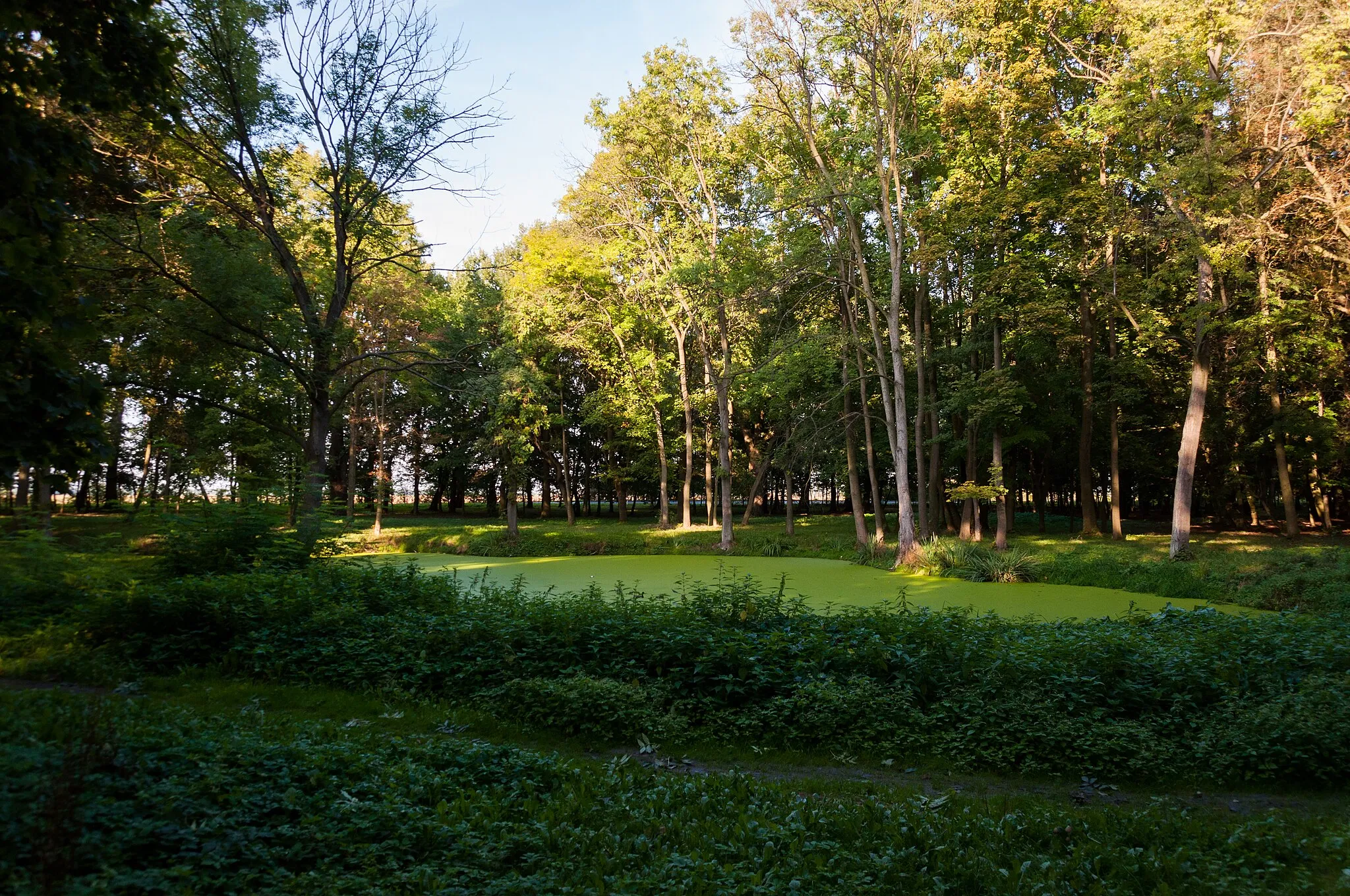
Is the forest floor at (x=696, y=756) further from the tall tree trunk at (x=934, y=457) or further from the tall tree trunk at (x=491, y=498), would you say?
the tall tree trunk at (x=491, y=498)

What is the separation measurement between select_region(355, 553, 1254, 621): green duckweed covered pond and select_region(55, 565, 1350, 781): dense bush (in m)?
1.66

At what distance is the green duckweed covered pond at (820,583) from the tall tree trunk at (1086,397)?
9.40 metres

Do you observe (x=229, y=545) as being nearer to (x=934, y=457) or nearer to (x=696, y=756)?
(x=696, y=756)

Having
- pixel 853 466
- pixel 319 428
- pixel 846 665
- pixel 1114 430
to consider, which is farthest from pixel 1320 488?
pixel 319 428

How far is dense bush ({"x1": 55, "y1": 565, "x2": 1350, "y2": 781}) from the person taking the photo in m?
5.23

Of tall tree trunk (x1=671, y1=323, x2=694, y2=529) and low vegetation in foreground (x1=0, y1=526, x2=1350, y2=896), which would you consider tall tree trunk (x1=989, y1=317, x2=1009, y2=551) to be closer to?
tall tree trunk (x1=671, y1=323, x2=694, y2=529)

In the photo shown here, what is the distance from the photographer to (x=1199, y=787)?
488cm

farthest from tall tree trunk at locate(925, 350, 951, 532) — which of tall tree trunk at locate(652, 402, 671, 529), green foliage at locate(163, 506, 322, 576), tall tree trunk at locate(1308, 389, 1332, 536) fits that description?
green foliage at locate(163, 506, 322, 576)

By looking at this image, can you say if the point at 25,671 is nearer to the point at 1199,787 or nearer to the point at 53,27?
the point at 53,27

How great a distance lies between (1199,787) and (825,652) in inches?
110

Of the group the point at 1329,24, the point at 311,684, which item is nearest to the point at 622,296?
the point at 1329,24

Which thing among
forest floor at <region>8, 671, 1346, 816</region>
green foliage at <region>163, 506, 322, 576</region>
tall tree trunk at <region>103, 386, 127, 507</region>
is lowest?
forest floor at <region>8, 671, 1346, 816</region>

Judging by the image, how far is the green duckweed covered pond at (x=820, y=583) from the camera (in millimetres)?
10961

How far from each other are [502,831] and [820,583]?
1136cm
